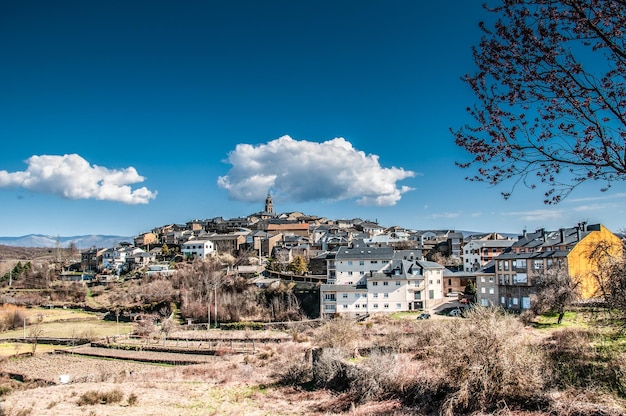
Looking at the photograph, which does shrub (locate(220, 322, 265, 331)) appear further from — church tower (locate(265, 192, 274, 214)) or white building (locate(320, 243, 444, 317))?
church tower (locate(265, 192, 274, 214))

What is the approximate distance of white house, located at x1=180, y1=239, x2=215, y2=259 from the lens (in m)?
74.5

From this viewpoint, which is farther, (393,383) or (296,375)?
(296,375)

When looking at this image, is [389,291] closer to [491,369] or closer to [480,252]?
[480,252]

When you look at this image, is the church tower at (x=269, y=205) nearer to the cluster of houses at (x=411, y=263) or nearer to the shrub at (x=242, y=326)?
the cluster of houses at (x=411, y=263)

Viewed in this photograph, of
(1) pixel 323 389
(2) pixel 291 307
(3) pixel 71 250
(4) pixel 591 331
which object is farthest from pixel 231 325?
(3) pixel 71 250

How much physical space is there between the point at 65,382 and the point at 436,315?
30.4 metres

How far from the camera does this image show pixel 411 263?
48.8 m

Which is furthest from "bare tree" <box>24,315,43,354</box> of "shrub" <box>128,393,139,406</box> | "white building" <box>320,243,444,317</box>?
"shrub" <box>128,393,139,406</box>

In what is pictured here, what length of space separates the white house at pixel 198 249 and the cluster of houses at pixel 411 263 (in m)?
0.17

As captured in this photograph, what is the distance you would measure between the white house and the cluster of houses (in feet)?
0.57

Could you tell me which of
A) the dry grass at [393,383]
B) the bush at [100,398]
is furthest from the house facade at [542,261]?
the bush at [100,398]

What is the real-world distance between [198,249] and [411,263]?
135 feet

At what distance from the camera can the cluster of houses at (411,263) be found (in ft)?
127

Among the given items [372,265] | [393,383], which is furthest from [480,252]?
[393,383]
